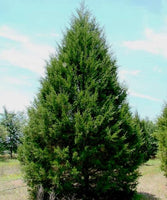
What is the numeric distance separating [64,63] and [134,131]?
3.97m

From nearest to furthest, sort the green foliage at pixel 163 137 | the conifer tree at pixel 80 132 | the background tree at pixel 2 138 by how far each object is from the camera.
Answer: the conifer tree at pixel 80 132, the green foliage at pixel 163 137, the background tree at pixel 2 138

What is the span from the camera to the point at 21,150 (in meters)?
8.03

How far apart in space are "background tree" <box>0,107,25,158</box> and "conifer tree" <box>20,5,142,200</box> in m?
41.8

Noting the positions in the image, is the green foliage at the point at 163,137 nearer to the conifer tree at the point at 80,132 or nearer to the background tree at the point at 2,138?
the conifer tree at the point at 80,132

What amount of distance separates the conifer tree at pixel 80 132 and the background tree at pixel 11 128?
41.8 m

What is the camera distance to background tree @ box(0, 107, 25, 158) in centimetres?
4706

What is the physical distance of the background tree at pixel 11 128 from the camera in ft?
154

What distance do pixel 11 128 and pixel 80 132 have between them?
46839 mm

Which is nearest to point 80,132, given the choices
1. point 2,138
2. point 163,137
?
point 163,137

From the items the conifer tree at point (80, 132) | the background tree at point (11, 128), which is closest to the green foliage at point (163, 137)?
the conifer tree at point (80, 132)

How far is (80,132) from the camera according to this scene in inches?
257

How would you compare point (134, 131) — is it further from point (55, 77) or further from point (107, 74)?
point (55, 77)

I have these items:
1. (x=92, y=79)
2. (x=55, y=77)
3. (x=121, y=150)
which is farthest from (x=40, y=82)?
(x=121, y=150)

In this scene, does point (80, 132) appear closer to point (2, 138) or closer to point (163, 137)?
point (163, 137)
